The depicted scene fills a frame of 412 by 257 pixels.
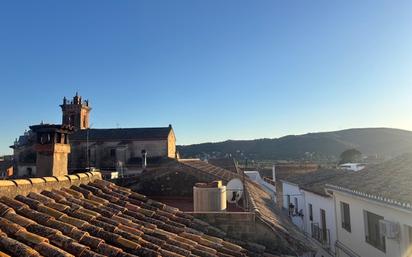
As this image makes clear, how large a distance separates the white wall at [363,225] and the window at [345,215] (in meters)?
0.16

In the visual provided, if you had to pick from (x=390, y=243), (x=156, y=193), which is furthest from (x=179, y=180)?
(x=390, y=243)

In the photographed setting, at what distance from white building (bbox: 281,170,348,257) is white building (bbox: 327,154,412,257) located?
5.36 ft

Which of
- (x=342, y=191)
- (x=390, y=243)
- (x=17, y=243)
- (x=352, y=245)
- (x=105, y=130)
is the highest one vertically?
(x=105, y=130)

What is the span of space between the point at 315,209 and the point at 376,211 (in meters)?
8.02


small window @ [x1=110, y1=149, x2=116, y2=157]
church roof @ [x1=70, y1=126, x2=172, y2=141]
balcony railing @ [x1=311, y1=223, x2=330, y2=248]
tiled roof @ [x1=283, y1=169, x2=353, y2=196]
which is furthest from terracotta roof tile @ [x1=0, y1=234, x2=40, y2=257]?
small window @ [x1=110, y1=149, x2=116, y2=157]

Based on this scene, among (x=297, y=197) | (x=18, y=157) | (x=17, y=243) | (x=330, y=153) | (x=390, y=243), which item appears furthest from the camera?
(x=330, y=153)

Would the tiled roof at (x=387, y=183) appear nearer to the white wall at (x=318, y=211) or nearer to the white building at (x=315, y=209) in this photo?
the white wall at (x=318, y=211)

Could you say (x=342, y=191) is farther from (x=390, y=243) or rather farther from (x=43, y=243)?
(x=43, y=243)

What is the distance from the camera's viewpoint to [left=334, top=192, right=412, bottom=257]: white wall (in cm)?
845

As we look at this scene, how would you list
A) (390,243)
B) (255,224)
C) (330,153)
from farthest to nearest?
(330,153), (390,243), (255,224)

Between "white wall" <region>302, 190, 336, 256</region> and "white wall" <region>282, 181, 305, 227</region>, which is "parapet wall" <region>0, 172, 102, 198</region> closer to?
"white wall" <region>302, 190, 336, 256</region>

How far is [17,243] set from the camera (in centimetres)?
305

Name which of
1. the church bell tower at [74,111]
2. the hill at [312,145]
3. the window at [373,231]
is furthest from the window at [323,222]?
the hill at [312,145]

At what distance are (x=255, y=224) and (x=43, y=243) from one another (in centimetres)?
410
